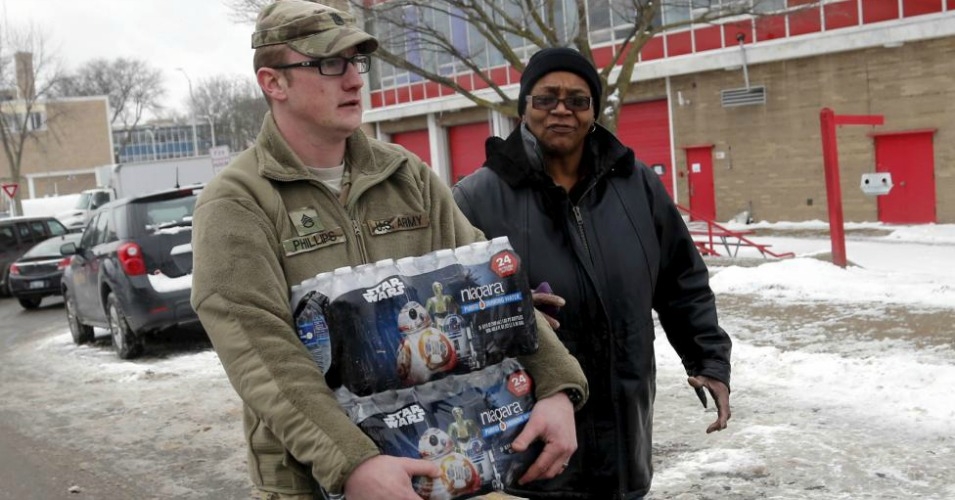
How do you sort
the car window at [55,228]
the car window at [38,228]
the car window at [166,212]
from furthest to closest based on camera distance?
the car window at [55,228] → the car window at [38,228] → the car window at [166,212]

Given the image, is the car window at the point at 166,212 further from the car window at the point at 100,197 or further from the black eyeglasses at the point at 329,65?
the car window at the point at 100,197

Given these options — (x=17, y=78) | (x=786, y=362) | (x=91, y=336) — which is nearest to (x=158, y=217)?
(x=91, y=336)

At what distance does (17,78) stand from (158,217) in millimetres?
40116

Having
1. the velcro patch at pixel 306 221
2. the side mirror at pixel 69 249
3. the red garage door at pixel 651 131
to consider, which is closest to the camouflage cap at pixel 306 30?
the velcro patch at pixel 306 221

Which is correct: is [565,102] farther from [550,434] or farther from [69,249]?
[69,249]

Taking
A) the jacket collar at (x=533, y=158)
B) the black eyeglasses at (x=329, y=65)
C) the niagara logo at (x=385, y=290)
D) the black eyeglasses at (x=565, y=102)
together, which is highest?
the black eyeglasses at (x=329, y=65)

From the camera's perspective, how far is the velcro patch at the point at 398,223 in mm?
2332

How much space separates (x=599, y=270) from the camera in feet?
10.2

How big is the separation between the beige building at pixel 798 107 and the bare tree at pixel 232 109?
167 feet

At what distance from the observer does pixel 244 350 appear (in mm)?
2078

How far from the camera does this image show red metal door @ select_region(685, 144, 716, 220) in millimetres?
26922

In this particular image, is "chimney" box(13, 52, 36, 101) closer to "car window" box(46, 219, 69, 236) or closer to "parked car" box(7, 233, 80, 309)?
"car window" box(46, 219, 69, 236)

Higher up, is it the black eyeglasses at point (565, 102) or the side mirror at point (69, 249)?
the black eyeglasses at point (565, 102)

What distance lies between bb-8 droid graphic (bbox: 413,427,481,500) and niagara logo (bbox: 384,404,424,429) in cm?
4
